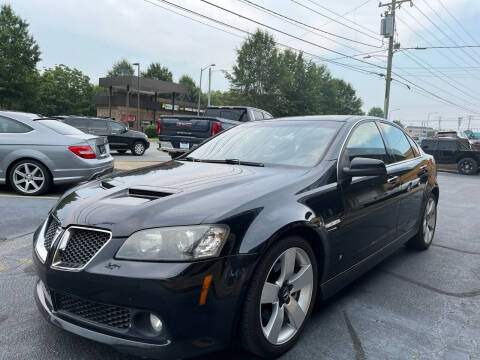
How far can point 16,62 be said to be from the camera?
98.6ft

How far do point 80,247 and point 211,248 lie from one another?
691 mm

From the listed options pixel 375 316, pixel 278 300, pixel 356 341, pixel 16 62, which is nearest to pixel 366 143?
pixel 375 316

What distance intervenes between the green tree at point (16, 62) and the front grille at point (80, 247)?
32.4m

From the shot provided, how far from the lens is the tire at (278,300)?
2.03m

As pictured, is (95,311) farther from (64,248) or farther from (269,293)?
(269,293)

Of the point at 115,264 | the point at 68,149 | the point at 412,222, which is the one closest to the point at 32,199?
the point at 68,149

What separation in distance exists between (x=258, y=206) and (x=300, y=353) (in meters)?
0.95

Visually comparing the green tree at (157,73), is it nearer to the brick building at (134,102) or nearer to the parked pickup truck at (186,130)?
the brick building at (134,102)

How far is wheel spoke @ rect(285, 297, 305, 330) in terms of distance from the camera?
7.67 feet

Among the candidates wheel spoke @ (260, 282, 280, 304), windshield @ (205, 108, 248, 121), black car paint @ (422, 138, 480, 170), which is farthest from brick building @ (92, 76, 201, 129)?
wheel spoke @ (260, 282, 280, 304)

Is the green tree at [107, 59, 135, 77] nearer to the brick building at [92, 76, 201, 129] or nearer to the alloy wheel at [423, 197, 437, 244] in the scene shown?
the brick building at [92, 76, 201, 129]

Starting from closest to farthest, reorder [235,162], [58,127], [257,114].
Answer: [235,162]
[58,127]
[257,114]

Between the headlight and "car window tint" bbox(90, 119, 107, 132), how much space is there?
1483 centimetres

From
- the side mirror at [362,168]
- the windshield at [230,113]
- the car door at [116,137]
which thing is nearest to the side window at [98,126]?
the car door at [116,137]
